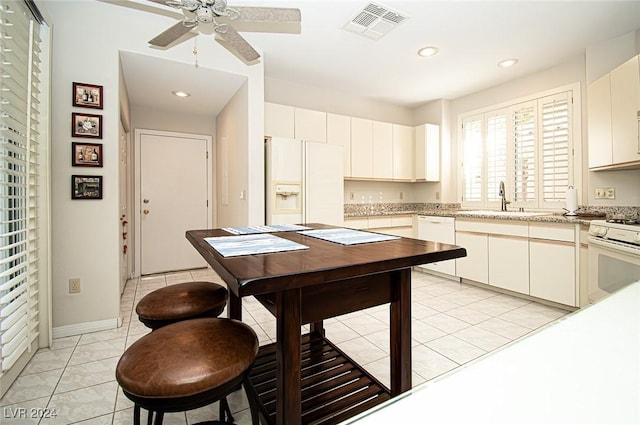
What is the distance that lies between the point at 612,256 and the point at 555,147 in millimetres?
1729

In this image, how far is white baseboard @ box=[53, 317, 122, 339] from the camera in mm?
2326

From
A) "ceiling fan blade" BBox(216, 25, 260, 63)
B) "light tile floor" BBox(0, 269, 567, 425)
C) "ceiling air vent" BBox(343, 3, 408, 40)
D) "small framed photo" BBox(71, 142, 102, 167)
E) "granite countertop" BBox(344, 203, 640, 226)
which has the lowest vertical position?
"light tile floor" BBox(0, 269, 567, 425)

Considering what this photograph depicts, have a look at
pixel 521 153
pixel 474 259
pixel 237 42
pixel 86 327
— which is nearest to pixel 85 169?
pixel 86 327

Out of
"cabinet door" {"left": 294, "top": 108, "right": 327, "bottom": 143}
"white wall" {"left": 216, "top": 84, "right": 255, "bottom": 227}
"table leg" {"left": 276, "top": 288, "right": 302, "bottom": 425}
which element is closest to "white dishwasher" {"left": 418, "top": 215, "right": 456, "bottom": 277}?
"cabinet door" {"left": 294, "top": 108, "right": 327, "bottom": 143}

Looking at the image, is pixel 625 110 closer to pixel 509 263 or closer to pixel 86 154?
pixel 509 263

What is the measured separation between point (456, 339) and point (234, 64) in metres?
3.24

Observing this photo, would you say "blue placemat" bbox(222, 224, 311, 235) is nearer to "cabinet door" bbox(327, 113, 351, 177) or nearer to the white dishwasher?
"cabinet door" bbox(327, 113, 351, 177)

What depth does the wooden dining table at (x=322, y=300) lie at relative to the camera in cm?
95

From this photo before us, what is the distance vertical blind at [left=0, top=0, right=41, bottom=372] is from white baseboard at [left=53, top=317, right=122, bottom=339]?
0.25m

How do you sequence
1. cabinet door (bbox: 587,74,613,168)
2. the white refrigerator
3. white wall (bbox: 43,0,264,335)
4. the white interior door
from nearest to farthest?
white wall (bbox: 43,0,264,335) < cabinet door (bbox: 587,74,613,168) < the white refrigerator < the white interior door

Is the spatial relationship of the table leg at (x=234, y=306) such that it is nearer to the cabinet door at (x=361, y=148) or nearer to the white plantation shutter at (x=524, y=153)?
the cabinet door at (x=361, y=148)

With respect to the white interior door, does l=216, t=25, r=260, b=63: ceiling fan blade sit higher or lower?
higher

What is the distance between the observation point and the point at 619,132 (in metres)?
2.50

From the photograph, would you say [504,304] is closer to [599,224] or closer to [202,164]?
[599,224]
